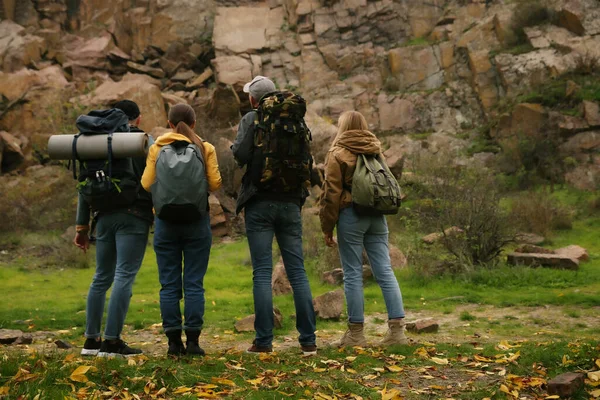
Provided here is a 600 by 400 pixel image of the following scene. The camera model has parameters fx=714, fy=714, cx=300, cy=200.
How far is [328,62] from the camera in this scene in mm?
28516

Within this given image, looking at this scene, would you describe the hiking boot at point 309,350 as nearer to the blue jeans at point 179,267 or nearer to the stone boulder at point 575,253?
the blue jeans at point 179,267

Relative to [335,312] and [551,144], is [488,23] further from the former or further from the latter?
[335,312]

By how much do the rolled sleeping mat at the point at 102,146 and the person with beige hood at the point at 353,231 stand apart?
5.18 feet

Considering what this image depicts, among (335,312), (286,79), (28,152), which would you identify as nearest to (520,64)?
(286,79)

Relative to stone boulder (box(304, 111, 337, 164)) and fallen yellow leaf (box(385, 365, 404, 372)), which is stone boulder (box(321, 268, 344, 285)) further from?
stone boulder (box(304, 111, 337, 164))

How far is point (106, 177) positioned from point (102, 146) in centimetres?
24

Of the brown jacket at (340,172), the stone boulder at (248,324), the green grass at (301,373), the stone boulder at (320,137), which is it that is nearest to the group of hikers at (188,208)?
the brown jacket at (340,172)

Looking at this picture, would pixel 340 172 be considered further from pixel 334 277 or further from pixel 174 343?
pixel 334 277

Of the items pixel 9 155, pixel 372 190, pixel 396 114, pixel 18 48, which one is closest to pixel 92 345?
pixel 372 190

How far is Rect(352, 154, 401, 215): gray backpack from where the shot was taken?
5.88 meters

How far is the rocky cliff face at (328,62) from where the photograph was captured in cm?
2217

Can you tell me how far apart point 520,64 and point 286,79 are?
29.6 feet

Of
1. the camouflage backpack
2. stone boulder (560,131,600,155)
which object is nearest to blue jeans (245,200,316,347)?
the camouflage backpack

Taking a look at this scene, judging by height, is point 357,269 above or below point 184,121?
below
